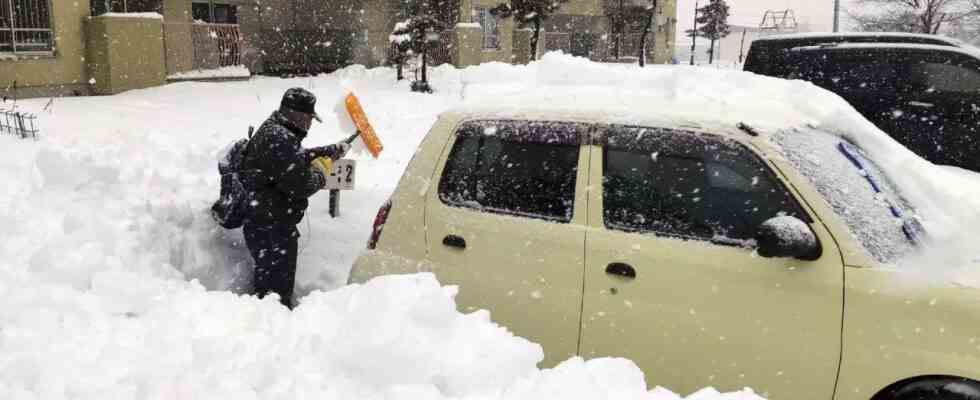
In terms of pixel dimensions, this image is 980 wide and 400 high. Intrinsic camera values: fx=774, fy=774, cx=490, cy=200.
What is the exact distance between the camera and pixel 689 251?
3.29 meters

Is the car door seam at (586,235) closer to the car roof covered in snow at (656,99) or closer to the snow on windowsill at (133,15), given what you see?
the car roof covered in snow at (656,99)

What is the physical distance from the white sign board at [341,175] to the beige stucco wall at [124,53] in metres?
12.2

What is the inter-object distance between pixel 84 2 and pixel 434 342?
16.3 metres

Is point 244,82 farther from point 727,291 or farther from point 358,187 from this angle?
point 727,291

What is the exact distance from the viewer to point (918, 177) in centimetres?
358

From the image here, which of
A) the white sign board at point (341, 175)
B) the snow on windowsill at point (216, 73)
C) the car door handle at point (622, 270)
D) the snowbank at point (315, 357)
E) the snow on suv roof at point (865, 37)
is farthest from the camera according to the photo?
the snow on windowsill at point (216, 73)

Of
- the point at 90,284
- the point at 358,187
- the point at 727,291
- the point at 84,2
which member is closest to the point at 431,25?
the point at 84,2

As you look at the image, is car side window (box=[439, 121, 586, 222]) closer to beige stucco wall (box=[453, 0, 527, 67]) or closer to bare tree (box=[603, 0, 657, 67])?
beige stucco wall (box=[453, 0, 527, 67])

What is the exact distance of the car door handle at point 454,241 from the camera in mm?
3811

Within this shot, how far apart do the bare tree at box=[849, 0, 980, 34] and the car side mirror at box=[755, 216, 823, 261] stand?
130 ft

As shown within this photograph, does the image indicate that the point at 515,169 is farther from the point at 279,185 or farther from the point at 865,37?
the point at 865,37

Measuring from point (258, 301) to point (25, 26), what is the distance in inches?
570

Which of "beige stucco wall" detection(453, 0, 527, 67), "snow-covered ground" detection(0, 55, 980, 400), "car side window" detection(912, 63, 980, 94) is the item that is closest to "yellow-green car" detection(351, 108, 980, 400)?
"snow-covered ground" detection(0, 55, 980, 400)

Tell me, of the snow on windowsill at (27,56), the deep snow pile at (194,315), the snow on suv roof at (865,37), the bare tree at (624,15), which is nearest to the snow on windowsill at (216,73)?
the snow on windowsill at (27,56)
